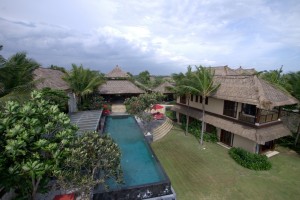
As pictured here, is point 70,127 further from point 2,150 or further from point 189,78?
point 189,78

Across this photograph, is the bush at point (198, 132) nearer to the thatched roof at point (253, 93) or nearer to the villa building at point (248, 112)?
the villa building at point (248, 112)

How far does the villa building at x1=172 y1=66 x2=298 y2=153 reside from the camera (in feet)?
43.5

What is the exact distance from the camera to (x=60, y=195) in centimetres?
875

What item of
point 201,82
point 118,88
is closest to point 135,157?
point 201,82

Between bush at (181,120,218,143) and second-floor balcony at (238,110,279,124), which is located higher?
second-floor balcony at (238,110,279,124)

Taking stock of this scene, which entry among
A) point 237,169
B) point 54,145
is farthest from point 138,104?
point 54,145

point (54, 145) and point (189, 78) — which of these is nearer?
point (54, 145)

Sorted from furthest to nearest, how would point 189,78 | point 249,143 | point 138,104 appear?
1. point 138,104
2. point 189,78
3. point 249,143

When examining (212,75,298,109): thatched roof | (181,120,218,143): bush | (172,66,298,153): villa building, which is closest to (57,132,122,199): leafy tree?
(172,66,298,153): villa building

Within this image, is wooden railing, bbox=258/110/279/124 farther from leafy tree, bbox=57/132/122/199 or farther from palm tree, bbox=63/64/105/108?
palm tree, bbox=63/64/105/108

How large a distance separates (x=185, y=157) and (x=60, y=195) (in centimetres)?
899

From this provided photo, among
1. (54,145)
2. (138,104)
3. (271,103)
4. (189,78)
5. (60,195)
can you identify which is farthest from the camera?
(138,104)

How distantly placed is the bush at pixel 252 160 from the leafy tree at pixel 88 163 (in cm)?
961

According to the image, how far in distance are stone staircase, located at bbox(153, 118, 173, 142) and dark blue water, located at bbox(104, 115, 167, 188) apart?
171 cm
